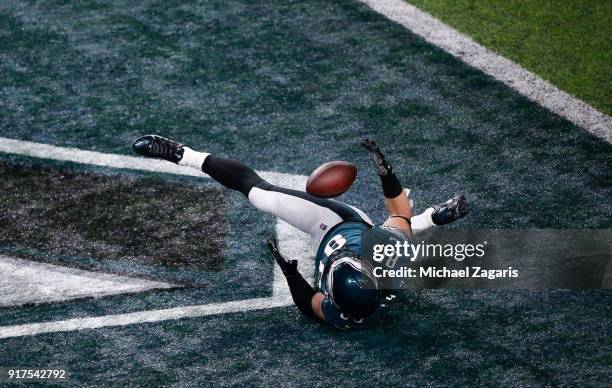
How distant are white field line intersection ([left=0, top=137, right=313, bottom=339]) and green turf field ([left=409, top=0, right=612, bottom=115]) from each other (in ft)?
8.66

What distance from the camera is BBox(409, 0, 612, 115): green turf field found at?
351 inches

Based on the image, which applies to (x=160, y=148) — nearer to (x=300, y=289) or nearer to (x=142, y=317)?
(x=142, y=317)

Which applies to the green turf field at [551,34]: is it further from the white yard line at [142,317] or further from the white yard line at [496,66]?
the white yard line at [142,317]

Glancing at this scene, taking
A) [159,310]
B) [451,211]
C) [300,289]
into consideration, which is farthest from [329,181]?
[159,310]

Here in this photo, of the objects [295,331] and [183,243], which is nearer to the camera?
[295,331]

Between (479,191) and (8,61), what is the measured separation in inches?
176

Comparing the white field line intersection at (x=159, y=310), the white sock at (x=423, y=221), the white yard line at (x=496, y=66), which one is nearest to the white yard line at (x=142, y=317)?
the white field line intersection at (x=159, y=310)

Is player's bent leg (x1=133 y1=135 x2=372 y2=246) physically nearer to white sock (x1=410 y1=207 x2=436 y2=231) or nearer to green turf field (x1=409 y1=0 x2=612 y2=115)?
white sock (x1=410 y1=207 x2=436 y2=231)

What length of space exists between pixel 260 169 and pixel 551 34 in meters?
3.27

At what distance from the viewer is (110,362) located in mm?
6082

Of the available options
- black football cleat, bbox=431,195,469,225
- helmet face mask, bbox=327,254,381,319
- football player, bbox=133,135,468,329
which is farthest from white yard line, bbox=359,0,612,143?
helmet face mask, bbox=327,254,381,319

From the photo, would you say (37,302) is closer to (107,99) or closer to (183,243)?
(183,243)

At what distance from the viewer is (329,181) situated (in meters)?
6.41

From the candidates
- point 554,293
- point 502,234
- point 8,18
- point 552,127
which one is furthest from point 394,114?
point 8,18
